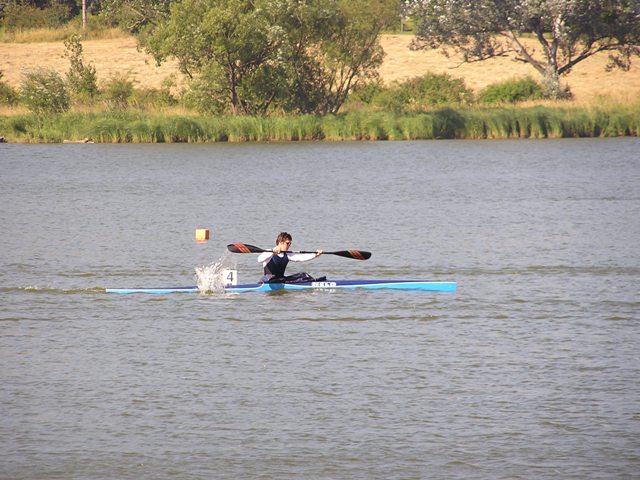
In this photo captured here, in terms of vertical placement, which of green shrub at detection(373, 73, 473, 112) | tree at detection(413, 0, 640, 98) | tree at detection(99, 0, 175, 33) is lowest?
green shrub at detection(373, 73, 473, 112)

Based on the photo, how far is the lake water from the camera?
11.4 metres

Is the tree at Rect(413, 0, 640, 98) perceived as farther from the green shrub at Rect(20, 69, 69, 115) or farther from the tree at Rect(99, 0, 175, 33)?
the green shrub at Rect(20, 69, 69, 115)

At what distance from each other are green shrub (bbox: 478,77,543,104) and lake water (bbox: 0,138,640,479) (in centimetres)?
2848

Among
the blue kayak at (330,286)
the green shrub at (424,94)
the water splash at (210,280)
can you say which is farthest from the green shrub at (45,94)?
the water splash at (210,280)

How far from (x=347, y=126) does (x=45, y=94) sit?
14150 mm

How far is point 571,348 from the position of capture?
15.4 m

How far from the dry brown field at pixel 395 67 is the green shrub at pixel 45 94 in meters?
12.9

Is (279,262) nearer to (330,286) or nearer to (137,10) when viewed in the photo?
(330,286)

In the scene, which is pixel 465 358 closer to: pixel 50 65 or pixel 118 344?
A: pixel 118 344

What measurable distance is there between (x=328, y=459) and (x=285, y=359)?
386cm

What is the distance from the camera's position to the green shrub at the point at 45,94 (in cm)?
5319

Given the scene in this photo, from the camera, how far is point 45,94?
5316cm

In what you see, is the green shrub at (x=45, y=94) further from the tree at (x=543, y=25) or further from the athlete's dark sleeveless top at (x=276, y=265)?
the athlete's dark sleeveless top at (x=276, y=265)

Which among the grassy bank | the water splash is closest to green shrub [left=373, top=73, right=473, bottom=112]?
the grassy bank
